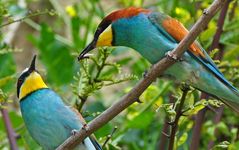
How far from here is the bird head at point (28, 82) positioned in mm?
1769

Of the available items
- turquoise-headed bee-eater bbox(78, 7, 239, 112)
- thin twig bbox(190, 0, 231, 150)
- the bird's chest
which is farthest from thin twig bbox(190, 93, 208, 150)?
the bird's chest

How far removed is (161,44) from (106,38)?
137mm

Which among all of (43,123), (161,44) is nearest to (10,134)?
(43,123)

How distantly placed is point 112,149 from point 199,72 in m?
0.31

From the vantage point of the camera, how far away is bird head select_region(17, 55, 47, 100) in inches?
69.6

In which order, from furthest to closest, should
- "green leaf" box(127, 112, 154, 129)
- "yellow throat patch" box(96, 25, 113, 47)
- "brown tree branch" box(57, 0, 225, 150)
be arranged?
"green leaf" box(127, 112, 154, 129)
"yellow throat patch" box(96, 25, 113, 47)
"brown tree branch" box(57, 0, 225, 150)

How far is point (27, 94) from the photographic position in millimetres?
1786

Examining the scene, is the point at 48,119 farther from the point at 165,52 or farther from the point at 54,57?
the point at 54,57

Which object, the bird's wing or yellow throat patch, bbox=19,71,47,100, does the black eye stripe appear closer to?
yellow throat patch, bbox=19,71,47,100

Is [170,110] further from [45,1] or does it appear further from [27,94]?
[45,1]

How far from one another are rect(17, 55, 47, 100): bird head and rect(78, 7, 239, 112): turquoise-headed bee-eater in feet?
0.71

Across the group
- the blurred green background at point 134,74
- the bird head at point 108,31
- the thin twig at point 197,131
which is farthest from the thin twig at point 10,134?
the thin twig at point 197,131

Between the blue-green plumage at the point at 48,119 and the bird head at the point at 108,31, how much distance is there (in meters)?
0.18

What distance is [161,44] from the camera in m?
1.66
